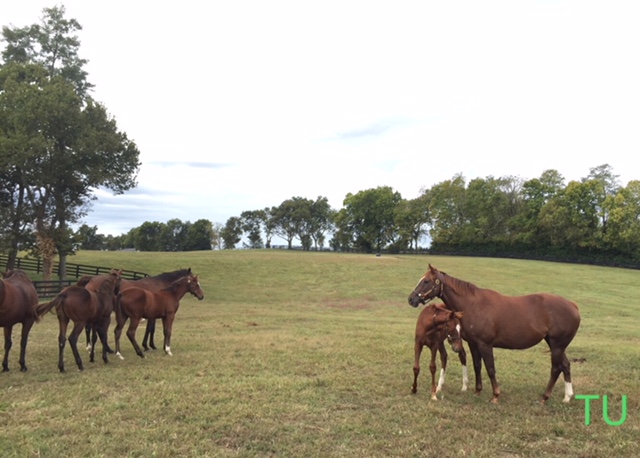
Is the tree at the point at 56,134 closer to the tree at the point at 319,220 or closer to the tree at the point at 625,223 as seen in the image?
the tree at the point at 625,223

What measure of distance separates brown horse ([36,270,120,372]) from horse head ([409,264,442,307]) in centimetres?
682

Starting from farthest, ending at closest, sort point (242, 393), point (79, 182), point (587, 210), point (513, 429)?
1. point (587, 210)
2. point (79, 182)
3. point (242, 393)
4. point (513, 429)

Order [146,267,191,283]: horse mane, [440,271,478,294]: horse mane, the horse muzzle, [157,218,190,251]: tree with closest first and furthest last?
1. the horse muzzle
2. [440,271,478,294]: horse mane
3. [146,267,191,283]: horse mane
4. [157,218,190,251]: tree

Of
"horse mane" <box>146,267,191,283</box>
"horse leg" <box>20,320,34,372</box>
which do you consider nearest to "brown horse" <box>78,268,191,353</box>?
"horse mane" <box>146,267,191,283</box>

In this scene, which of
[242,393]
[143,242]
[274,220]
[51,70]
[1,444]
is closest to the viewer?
[1,444]

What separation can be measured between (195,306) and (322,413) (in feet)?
59.0

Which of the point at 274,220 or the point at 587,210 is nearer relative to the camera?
the point at 587,210

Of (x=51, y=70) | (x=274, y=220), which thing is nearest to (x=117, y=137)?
(x=51, y=70)

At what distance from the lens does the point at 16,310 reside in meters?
8.60

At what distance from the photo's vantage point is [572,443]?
5129 millimetres

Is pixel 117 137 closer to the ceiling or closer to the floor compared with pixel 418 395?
closer to the ceiling

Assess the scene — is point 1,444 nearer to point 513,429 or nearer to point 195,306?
point 513,429

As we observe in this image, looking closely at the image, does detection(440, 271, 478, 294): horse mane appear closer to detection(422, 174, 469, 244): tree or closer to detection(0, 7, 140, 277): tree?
detection(0, 7, 140, 277): tree

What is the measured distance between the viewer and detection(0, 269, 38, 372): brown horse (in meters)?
8.36
